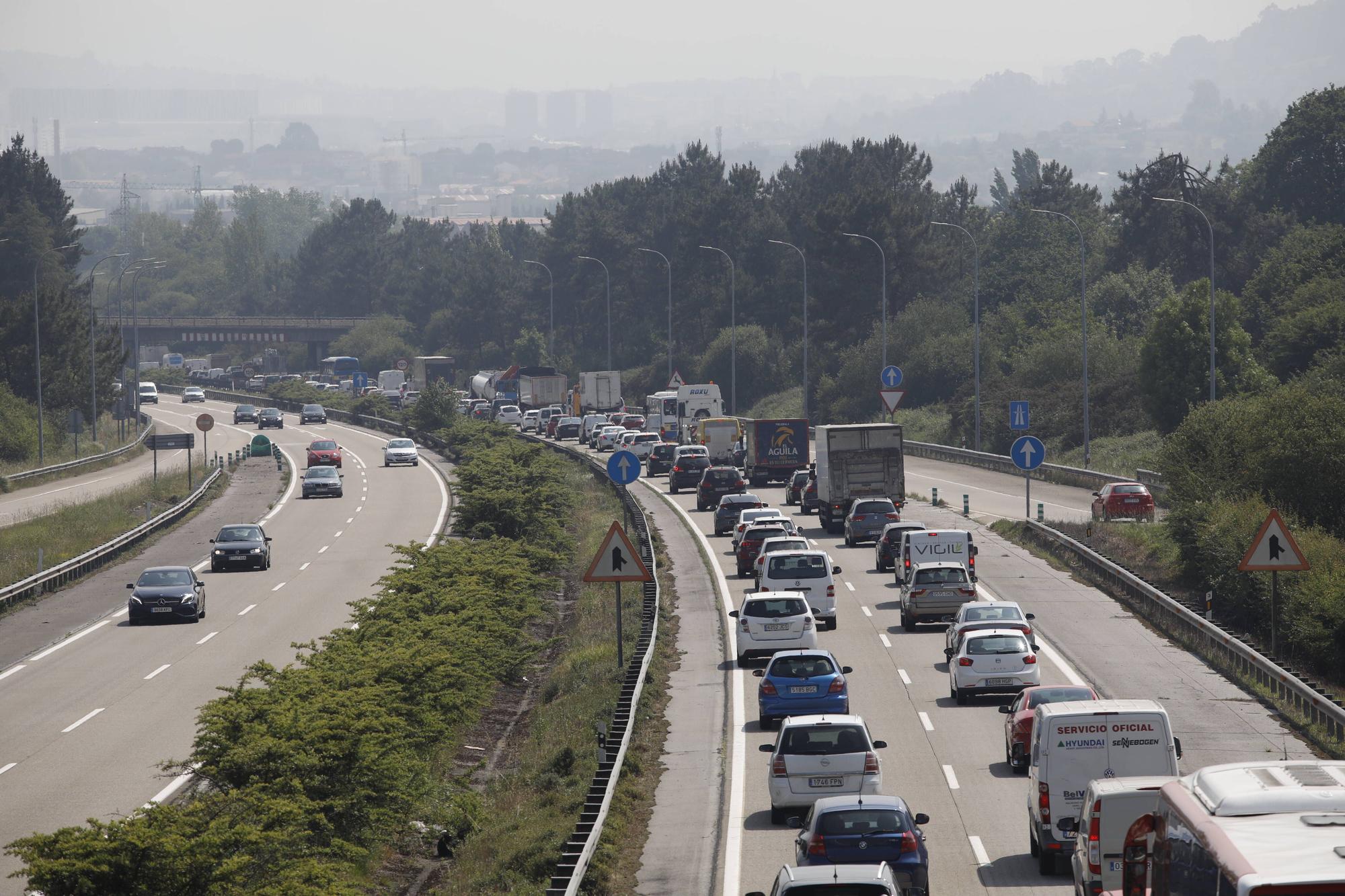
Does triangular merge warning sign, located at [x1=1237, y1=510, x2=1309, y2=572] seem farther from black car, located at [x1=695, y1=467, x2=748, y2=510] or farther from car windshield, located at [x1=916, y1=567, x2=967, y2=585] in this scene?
black car, located at [x1=695, y1=467, x2=748, y2=510]

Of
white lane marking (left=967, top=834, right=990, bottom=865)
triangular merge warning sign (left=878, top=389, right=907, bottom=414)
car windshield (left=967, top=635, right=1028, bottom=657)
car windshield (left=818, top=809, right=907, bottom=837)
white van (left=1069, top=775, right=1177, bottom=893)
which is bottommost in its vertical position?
white lane marking (left=967, top=834, right=990, bottom=865)

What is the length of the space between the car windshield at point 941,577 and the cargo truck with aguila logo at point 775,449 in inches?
1196

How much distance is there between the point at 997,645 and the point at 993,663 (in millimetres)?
293

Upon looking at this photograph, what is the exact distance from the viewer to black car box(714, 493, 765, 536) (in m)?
53.6

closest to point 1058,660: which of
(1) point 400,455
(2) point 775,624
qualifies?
(2) point 775,624

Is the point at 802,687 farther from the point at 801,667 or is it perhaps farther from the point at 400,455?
the point at 400,455

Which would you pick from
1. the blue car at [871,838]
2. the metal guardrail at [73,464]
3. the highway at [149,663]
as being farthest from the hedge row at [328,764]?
the metal guardrail at [73,464]

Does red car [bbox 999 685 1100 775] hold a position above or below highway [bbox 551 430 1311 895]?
above

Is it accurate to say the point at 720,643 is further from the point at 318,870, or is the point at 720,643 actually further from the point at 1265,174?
the point at 1265,174

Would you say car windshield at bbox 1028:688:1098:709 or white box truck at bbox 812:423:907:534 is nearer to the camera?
car windshield at bbox 1028:688:1098:709

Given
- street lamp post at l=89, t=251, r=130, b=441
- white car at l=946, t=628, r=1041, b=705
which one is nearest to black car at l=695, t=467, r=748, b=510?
white car at l=946, t=628, r=1041, b=705

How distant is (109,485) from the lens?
7775cm

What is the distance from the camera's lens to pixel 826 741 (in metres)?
19.6

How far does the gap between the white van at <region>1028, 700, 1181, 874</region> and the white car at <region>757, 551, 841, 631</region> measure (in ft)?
57.7
